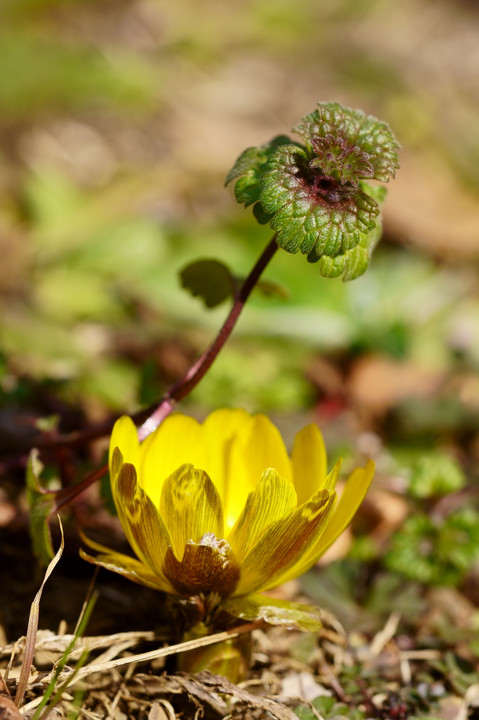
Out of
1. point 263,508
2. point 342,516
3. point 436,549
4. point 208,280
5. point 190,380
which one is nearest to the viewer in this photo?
point 263,508

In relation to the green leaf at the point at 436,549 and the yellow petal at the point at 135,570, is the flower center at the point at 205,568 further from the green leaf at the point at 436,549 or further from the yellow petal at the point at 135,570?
the green leaf at the point at 436,549

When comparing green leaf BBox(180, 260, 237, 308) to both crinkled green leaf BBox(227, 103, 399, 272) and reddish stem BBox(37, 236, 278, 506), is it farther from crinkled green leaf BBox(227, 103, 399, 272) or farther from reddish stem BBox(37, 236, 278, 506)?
crinkled green leaf BBox(227, 103, 399, 272)

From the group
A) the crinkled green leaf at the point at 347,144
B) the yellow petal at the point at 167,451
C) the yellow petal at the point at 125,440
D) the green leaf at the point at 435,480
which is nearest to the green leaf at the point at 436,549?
the green leaf at the point at 435,480

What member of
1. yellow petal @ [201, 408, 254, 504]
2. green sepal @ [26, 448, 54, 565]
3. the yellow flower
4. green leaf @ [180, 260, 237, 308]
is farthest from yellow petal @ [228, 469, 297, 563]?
green leaf @ [180, 260, 237, 308]

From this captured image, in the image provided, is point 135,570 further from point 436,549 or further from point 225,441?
point 436,549

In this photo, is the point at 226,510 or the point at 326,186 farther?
the point at 226,510

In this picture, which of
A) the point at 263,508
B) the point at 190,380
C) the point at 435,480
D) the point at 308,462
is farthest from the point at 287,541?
the point at 435,480

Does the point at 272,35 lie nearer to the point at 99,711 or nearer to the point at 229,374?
the point at 229,374

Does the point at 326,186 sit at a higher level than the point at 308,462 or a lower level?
higher
